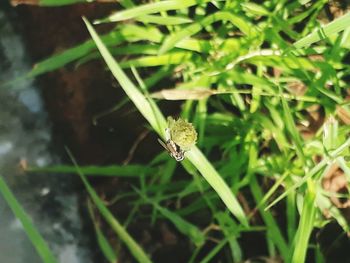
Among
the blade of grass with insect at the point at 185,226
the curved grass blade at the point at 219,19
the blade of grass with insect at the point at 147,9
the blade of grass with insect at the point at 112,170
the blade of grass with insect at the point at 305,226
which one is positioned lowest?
the blade of grass with insect at the point at 305,226

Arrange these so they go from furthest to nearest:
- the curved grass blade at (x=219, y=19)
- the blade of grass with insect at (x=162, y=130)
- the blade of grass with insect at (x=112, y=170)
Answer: the blade of grass with insect at (x=112, y=170), the curved grass blade at (x=219, y=19), the blade of grass with insect at (x=162, y=130)

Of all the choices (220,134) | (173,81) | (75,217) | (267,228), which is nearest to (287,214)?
(267,228)

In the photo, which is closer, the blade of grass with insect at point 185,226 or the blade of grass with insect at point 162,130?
the blade of grass with insect at point 162,130

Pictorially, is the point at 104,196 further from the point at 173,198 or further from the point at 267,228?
the point at 267,228

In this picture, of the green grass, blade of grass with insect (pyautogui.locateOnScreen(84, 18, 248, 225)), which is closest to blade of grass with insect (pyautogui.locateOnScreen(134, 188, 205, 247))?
the green grass

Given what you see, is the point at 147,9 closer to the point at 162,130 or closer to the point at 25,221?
the point at 162,130

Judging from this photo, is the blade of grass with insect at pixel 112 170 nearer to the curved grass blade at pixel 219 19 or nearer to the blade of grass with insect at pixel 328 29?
the curved grass blade at pixel 219 19

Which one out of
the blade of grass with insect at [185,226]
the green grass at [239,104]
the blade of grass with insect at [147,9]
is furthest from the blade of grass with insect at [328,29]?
the blade of grass with insect at [185,226]

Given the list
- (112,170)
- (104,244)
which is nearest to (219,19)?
Answer: (112,170)

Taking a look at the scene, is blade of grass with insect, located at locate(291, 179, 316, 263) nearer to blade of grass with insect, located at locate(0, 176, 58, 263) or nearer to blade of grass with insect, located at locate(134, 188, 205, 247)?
blade of grass with insect, located at locate(134, 188, 205, 247)
